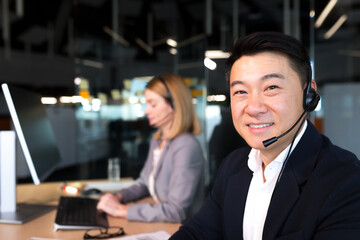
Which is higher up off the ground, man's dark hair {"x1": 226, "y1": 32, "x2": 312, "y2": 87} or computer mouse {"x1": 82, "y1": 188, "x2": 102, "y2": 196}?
man's dark hair {"x1": 226, "y1": 32, "x2": 312, "y2": 87}

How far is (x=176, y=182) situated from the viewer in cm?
179

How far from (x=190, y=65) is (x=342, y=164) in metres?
4.62

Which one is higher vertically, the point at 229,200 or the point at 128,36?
the point at 128,36

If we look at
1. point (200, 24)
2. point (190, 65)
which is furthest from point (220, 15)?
point (190, 65)

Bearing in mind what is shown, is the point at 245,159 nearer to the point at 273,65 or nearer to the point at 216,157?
the point at 273,65

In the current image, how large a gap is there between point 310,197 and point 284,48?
414mm

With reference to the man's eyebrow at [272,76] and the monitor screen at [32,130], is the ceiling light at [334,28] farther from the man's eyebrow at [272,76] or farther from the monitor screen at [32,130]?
the man's eyebrow at [272,76]

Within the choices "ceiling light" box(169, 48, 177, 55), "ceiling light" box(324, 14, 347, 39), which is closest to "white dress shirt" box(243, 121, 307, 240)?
"ceiling light" box(324, 14, 347, 39)

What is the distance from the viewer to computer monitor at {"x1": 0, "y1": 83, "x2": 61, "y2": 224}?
1435 millimetres

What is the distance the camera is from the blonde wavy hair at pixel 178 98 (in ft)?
6.96

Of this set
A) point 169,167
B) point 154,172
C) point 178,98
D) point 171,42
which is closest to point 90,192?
point 154,172

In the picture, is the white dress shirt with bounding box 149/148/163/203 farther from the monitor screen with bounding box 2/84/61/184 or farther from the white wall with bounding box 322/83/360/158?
the white wall with bounding box 322/83/360/158

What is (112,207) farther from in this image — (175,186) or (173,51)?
(173,51)

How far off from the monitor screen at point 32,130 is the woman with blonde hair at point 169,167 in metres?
0.36
